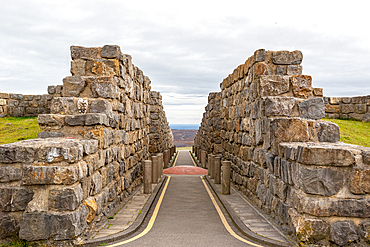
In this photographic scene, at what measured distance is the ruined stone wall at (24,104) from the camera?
52.5ft

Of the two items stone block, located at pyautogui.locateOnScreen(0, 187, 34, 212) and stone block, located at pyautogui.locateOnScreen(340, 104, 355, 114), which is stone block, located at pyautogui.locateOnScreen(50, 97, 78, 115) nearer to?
stone block, located at pyautogui.locateOnScreen(0, 187, 34, 212)

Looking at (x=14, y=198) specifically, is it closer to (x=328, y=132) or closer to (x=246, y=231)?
(x=246, y=231)

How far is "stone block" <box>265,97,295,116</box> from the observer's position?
22.9 feet

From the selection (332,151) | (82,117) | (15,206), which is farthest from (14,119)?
(332,151)

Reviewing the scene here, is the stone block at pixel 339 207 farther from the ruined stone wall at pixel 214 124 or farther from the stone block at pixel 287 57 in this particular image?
the ruined stone wall at pixel 214 124

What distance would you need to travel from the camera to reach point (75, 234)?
4.77m

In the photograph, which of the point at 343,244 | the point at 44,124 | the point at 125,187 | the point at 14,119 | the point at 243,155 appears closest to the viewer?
the point at 343,244

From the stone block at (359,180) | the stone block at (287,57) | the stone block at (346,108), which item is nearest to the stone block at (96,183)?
the stone block at (359,180)

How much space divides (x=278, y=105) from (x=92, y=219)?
5.18 m

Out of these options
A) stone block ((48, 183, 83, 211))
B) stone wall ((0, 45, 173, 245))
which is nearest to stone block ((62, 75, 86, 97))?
stone wall ((0, 45, 173, 245))

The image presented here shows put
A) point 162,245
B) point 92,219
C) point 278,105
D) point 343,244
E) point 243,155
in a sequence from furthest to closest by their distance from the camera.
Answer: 1. point 243,155
2. point 278,105
3. point 92,219
4. point 162,245
5. point 343,244

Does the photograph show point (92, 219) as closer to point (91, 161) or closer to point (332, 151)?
point (91, 161)

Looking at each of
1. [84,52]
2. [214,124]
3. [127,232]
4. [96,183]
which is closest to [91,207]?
[96,183]

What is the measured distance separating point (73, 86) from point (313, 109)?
6.16m
